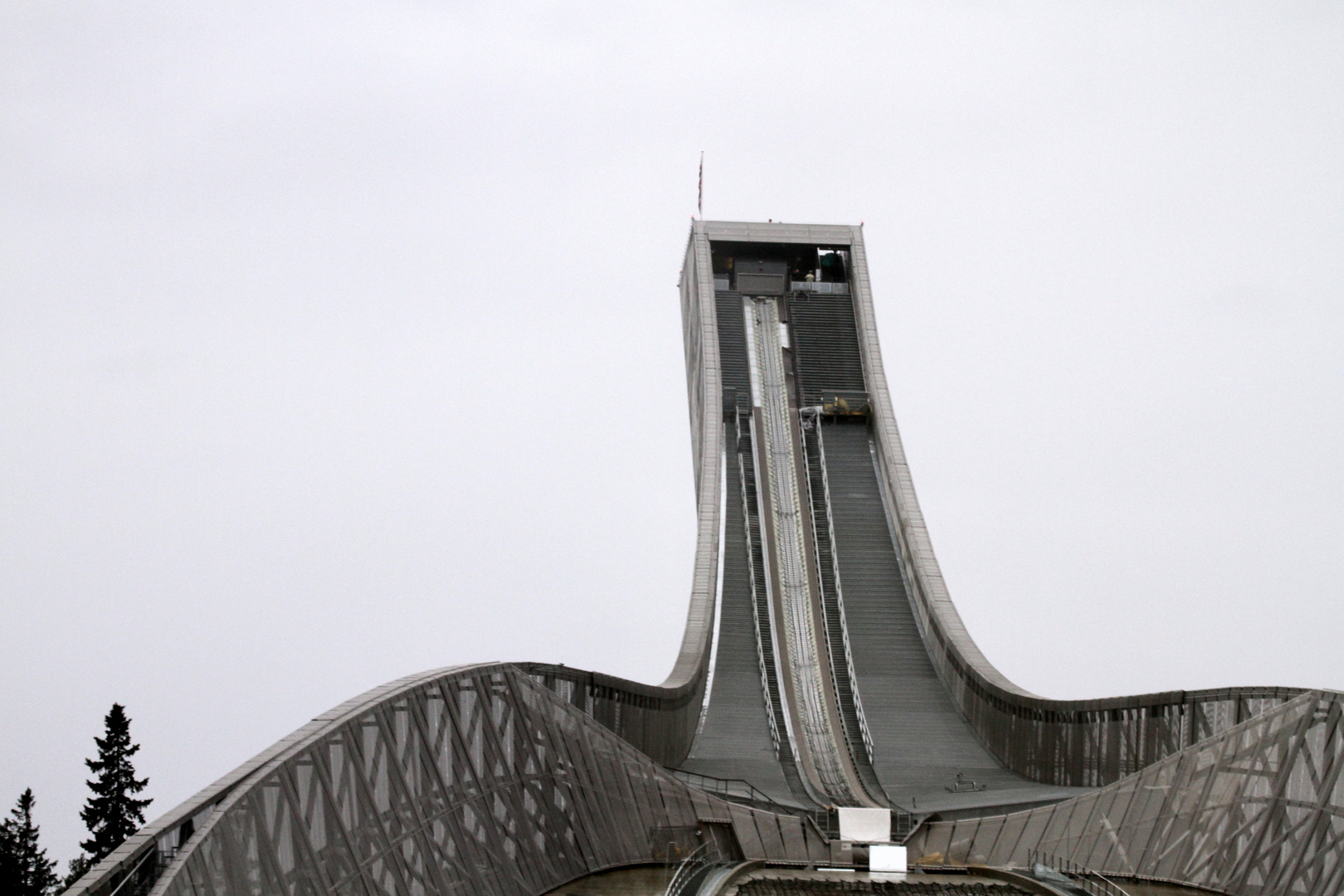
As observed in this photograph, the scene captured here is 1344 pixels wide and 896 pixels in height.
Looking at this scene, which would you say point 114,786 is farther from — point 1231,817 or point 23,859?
point 1231,817

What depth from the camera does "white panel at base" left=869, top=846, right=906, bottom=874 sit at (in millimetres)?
14773

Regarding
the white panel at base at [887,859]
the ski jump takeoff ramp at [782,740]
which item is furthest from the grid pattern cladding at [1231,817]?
the white panel at base at [887,859]

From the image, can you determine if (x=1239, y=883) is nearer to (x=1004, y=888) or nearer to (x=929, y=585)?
(x=1004, y=888)

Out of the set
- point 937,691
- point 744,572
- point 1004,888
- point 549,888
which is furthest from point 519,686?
point 744,572

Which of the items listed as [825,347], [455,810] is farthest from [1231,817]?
[825,347]

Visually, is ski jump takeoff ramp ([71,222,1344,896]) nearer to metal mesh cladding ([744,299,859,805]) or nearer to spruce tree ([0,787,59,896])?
metal mesh cladding ([744,299,859,805])

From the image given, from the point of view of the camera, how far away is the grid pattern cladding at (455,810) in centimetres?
920

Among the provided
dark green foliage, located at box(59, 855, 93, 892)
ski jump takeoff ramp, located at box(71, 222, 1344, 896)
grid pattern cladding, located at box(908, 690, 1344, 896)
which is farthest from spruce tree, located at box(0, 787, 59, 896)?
grid pattern cladding, located at box(908, 690, 1344, 896)

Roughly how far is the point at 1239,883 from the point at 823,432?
19159mm

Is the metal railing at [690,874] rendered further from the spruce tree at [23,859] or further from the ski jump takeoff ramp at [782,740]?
the spruce tree at [23,859]

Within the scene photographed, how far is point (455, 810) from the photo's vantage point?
12.2m

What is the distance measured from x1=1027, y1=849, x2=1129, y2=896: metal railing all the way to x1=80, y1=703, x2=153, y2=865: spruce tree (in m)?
18.3

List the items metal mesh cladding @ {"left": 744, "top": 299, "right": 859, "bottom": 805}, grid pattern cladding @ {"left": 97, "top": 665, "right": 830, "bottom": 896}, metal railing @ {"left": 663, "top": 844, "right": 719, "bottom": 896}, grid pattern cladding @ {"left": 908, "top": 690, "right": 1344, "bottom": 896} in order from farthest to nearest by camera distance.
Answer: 1. metal mesh cladding @ {"left": 744, "top": 299, "right": 859, "bottom": 805}
2. grid pattern cladding @ {"left": 908, "top": 690, "right": 1344, "bottom": 896}
3. metal railing @ {"left": 663, "top": 844, "right": 719, "bottom": 896}
4. grid pattern cladding @ {"left": 97, "top": 665, "right": 830, "bottom": 896}

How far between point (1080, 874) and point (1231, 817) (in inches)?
59.4
